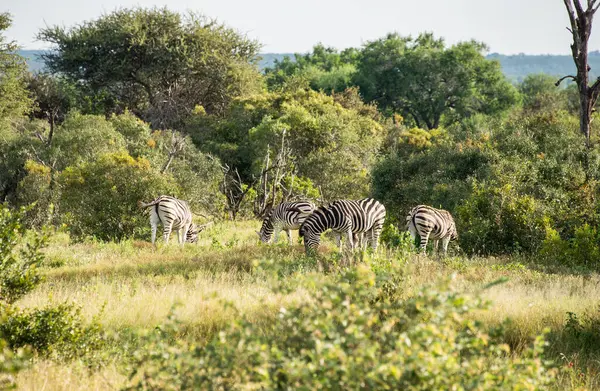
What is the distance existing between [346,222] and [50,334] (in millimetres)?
10772

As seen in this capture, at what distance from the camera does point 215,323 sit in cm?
816

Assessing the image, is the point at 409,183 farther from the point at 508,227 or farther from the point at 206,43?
the point at 206,43

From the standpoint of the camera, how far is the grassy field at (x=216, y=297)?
6.28 m

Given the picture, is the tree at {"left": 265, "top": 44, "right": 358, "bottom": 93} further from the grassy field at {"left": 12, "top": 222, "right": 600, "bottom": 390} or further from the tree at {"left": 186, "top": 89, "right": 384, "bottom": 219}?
the grassy field at {"left": 12, "top": 222, "right": 600, "bottom": 390}

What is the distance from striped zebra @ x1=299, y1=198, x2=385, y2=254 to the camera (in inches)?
639

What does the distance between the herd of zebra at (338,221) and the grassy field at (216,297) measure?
1.03 meters

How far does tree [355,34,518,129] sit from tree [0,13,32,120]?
3797cm

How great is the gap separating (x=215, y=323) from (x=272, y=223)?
12.8 m

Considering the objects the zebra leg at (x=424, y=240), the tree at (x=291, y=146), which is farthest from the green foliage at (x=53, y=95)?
the zebra leg at (x=424, y=240)

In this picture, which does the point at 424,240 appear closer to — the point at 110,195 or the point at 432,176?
the point at 432,176

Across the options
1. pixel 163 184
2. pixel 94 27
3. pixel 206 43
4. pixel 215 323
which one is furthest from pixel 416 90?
pixel 215 323

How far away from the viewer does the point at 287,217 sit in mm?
20469

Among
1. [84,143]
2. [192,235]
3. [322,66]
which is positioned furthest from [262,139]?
[322,66]

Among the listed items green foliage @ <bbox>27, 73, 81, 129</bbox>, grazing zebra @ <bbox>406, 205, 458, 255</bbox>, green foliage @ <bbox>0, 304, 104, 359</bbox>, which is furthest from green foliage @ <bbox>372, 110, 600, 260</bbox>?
green foliage @ <bbox>27, 73, 81, 129</bbox>
